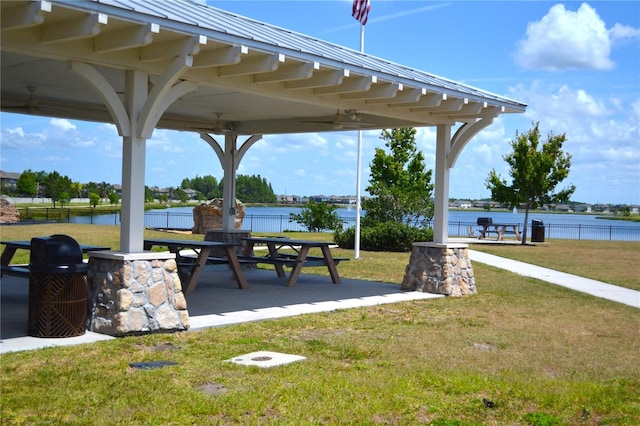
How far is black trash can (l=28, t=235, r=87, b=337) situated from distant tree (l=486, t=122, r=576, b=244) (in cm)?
2407

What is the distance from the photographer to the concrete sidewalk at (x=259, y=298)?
794cm

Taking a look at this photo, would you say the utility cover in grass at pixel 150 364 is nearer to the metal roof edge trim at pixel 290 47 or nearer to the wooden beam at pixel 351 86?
the metal roof edge trim at pixel 290 47

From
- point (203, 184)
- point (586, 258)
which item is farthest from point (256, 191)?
point (586, 258)

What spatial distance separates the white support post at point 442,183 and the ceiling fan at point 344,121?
4.79 feet

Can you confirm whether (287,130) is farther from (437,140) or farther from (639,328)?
(639,328)

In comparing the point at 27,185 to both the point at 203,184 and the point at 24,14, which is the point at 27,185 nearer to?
the point at 203,184

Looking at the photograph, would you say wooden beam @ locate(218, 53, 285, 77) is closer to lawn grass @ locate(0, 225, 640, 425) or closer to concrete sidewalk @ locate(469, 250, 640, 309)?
lawn grass @ locate(0, 225, 640, 425)

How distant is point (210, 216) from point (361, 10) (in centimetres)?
1126

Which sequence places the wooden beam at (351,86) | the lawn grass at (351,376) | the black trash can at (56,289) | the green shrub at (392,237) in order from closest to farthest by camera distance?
the lawn grass at (351,376), the black trash can at (56,289), the wooden beam at (351,86), the green shrub at (392,237)

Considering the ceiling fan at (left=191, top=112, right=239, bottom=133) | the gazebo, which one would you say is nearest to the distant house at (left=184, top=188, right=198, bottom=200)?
the ceiling fan at (left=191, top=112, right=239, bottom=133)

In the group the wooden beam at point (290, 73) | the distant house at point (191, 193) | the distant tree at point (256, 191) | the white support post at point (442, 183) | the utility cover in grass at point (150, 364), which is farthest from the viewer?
the distant house at point (191, 193)

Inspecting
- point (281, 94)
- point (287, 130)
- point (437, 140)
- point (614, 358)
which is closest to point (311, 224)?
point (287, 130)

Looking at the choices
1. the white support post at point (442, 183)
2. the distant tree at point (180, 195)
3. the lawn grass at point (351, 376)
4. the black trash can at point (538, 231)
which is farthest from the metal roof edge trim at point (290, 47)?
the distant tree at point (180, 195)

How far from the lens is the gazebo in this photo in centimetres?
717
